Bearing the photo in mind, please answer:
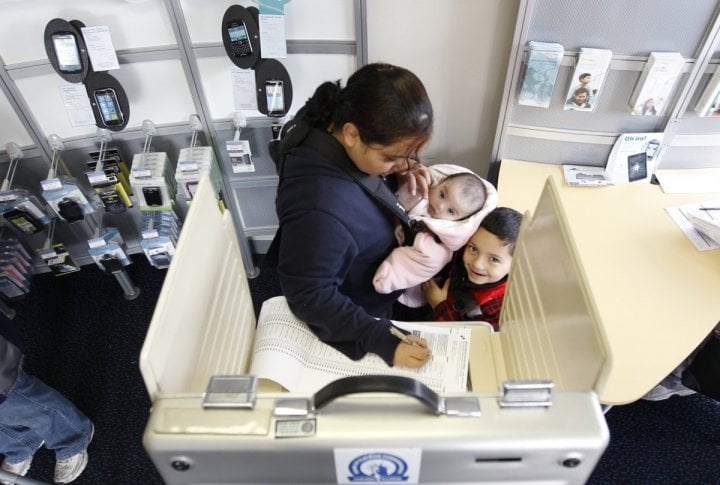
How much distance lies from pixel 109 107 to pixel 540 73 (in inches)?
56.4

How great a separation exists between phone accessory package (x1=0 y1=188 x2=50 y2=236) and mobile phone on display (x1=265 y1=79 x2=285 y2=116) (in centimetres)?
97

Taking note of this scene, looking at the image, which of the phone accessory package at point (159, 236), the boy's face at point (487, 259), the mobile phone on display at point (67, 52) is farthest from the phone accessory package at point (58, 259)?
the boy's face at point (487, 259)

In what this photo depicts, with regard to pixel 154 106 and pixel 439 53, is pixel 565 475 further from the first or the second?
pixel 154 106

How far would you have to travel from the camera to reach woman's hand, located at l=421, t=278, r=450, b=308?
1.54m

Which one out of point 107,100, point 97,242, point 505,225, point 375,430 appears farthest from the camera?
point 97,242

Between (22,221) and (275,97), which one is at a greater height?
(275,97)

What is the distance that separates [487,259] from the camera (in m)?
1.40

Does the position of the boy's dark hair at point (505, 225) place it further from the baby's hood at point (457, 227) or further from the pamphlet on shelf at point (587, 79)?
the pamphlet on shelf at point (587, 79)

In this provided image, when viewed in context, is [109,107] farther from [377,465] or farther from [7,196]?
[377,465]

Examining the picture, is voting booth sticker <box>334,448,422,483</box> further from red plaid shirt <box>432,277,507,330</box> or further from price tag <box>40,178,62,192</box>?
price tag <box>40,178,62,192</box>

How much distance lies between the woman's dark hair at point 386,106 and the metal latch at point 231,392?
21.3 inches

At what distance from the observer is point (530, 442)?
604mm

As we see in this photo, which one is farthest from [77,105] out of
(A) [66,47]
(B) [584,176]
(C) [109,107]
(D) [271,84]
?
(B) [584,176]

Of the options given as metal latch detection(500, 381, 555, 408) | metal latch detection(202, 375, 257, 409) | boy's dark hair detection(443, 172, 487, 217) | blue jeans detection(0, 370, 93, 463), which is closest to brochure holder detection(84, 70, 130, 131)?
blue jeans detection(0, 370, 93, 463)
